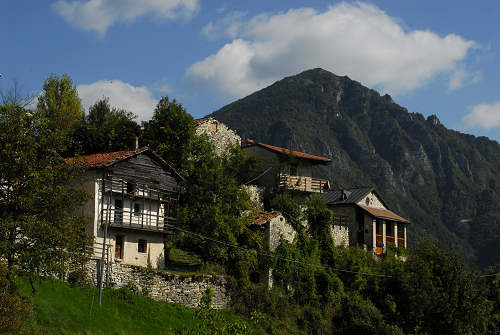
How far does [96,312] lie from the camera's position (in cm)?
3155

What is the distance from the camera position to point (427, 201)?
18075 cm

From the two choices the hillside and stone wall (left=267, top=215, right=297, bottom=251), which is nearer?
stone wall (left=267, top=215, right=297, bottom=251)

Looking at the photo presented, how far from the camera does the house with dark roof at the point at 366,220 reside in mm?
56281

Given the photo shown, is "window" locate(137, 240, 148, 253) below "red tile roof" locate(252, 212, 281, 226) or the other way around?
below

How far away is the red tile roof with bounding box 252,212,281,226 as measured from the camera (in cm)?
4350

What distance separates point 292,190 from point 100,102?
21.1 metres

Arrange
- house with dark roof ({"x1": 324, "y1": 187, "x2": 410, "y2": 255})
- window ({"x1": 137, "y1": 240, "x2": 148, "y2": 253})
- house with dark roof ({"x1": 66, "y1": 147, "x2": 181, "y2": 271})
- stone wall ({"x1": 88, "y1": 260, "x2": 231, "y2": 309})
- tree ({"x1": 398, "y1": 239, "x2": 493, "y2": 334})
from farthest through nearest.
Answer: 1. house with dark roof ({"x1": 324, "y1": 187, "x2": 410, "y2": 255})
2. tree ({"x1": 398, "y1": 239, "x2": 493, "y2": 334})
3. window ({"x1": 137, "y1": 240, "x2": 148, "y2": 253})
4. house with dark roof ({"x1": 66, "y1": 147, "x2": 181, "y2": 271})
5. stone wall ({"x1": 88, "y1": 260, "x2": 231, "y2": 309})

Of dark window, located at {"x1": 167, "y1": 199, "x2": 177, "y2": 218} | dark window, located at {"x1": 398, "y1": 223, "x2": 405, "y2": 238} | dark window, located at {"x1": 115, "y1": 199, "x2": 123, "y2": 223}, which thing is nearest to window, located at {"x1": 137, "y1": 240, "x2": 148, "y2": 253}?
dark window, located at {"x1": 115, "y1": 199, "x2": 123, "y2": 223}

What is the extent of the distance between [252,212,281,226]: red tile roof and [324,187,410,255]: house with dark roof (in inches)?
395

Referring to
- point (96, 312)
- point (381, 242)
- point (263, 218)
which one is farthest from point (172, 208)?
point (381, 242)

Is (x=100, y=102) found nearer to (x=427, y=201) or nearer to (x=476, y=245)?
(x=476, y=245)

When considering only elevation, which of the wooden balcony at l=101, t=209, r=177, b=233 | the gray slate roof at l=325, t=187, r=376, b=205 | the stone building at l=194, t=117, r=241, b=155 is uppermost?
the stone building at l=194, t=117, r=241, b=155

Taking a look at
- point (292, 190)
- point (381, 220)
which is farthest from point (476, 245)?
point (292, 190)

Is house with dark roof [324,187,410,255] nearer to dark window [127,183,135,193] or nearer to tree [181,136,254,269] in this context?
tree [181,136,254,269]
